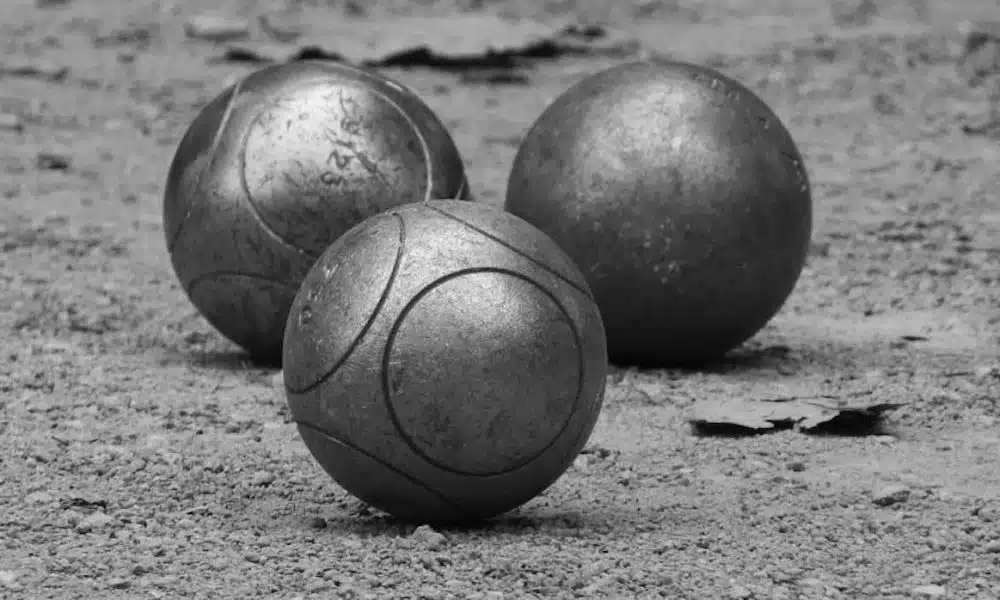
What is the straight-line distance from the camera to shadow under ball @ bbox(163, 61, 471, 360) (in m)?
7.86

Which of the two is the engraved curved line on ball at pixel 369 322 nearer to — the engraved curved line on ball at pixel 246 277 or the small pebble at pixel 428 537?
the small pebble at pixel 428 537

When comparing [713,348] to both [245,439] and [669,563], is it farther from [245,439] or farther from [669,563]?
[669,563]

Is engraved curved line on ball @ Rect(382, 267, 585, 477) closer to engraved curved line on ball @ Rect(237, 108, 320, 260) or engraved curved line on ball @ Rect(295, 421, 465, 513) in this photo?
engraved curved line on ball @ Rect(295, 421, 465, 513)

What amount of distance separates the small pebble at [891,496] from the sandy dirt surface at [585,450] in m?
0.01

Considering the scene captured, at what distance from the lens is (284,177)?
785 centimetres

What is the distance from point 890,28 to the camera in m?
19.1

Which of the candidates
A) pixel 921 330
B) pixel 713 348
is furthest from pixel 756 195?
pixel 921 330

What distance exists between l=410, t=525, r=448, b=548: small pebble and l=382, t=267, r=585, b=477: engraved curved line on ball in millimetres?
212

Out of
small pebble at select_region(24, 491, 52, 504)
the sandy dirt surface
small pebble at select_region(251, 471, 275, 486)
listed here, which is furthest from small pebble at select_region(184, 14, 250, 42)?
small pebble at select_region(24, 491, 52, 504)

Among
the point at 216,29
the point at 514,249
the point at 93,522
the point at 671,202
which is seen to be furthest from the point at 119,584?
the point at 216,29

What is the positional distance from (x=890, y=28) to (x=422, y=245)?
46.3 feet

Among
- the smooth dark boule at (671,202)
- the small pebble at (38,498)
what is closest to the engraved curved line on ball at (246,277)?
the smooth dark boule at (671,202)

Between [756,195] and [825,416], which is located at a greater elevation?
[756,195]

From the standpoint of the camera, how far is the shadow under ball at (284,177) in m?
7.86
